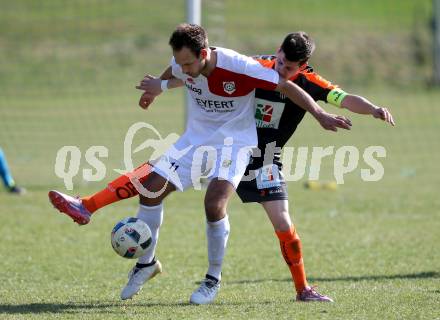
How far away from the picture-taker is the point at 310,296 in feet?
20.7

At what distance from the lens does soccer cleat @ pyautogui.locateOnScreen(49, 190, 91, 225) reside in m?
5.98

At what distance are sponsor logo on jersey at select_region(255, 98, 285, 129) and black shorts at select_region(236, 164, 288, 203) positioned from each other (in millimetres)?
323

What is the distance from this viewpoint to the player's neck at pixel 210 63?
6133 millimetres

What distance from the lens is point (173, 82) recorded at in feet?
21.6

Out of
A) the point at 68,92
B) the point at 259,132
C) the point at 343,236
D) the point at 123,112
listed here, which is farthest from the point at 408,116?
the point at 259,132

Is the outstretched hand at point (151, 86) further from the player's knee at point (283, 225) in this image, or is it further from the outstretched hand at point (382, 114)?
the outstretched hand at point (382, 114)

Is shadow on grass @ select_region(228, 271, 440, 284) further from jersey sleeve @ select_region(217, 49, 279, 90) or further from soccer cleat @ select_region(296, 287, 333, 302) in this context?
jersey sleeve @ select_region(217, 49, 279, 90)

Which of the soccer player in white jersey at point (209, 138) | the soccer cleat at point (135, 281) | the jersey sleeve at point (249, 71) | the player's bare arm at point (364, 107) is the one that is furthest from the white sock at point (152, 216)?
the player's bare arm at point (364, 107)

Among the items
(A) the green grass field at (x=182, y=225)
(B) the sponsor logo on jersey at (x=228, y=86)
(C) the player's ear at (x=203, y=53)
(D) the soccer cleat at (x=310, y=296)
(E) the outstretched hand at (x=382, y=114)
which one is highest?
(C) the player's ear at (x=203, y=53)

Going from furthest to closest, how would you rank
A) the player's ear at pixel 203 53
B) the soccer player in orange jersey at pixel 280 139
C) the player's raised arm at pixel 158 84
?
the player's raised arm at pixel 158 84 < the soccer player in orange jersey at pixel 280 139 < the player's ear at pixel 203 53

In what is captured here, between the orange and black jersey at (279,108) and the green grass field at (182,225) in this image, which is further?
the orange and black jersey at (279,108)

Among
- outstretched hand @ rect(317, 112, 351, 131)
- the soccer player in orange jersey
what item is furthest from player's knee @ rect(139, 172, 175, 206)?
outstretched hand @ rect(317, 112, 351, 131)

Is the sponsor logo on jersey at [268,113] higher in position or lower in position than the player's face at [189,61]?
lower

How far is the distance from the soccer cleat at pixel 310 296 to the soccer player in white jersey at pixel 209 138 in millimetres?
619
